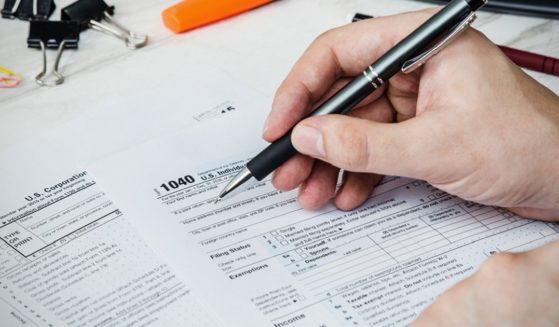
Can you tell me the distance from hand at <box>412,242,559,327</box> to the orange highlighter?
1.77 feet

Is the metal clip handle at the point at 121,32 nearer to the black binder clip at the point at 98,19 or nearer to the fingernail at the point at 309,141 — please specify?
the black binder clip at the point at 98,19

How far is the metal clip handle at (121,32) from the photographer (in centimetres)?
90

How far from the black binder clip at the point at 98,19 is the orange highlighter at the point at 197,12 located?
0.04 metres

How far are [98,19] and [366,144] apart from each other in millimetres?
481

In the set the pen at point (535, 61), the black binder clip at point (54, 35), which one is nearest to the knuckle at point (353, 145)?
the pen at point (535, 61)

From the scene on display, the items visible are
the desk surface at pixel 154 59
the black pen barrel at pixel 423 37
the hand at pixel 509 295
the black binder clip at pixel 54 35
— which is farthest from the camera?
the black binder clip at pixel 54 35

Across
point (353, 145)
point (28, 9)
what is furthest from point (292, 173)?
point (28, 9)

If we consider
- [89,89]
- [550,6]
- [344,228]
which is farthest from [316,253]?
[550,6]

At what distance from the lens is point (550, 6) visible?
0.91 meters

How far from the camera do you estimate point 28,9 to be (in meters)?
0.94

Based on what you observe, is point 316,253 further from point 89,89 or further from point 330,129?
point 89,89

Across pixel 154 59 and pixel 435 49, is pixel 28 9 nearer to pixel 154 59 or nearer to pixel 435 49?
pixel 154 59

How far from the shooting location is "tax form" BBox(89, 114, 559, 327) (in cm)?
58

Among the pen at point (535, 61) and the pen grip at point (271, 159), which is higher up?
the pen at point (535, 61)
